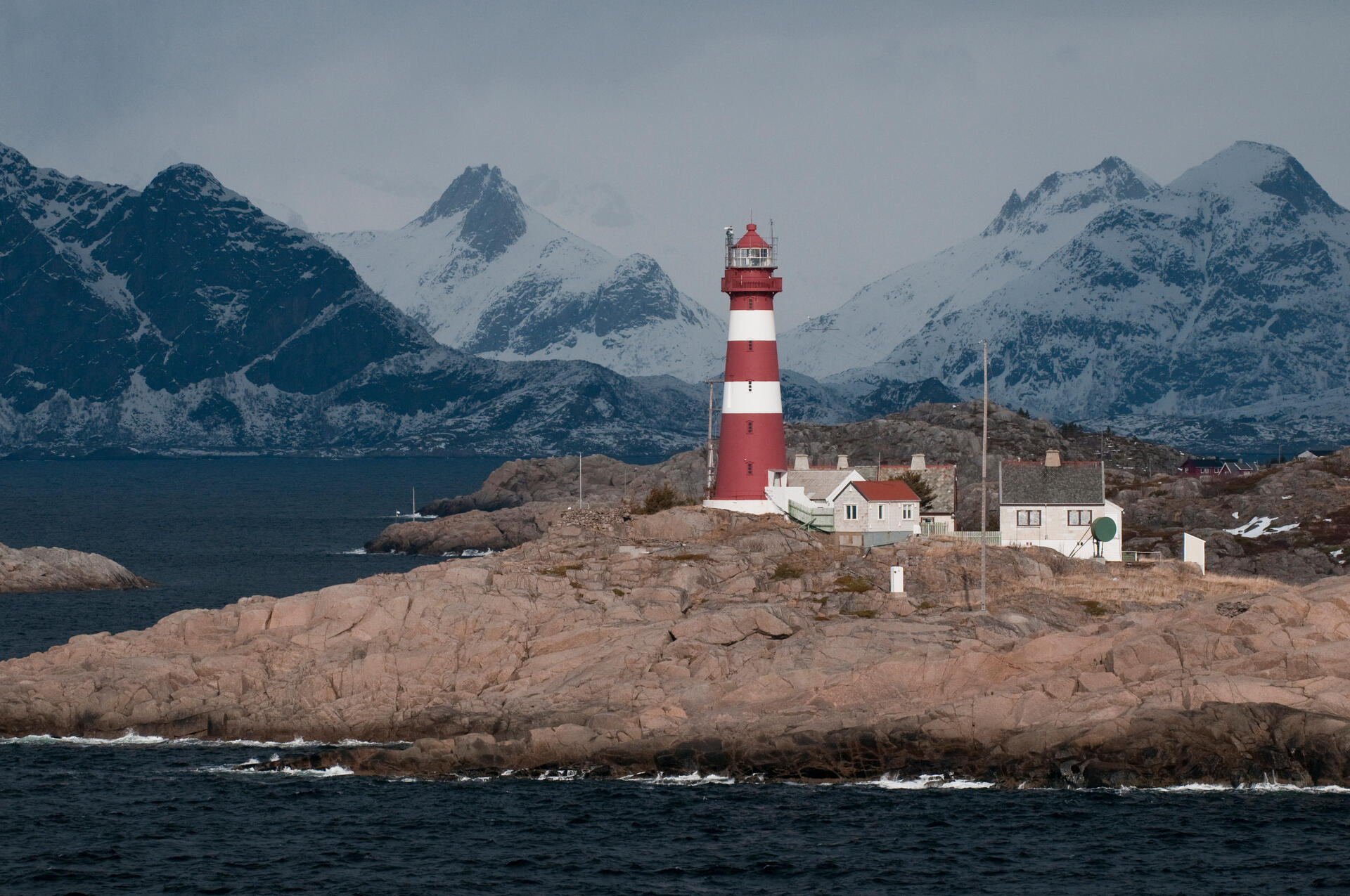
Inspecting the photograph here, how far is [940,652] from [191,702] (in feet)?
79.5

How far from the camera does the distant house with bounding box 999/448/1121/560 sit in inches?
2997

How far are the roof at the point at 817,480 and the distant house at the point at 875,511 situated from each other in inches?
44.8

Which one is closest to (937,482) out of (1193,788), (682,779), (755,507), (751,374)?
(755,507)

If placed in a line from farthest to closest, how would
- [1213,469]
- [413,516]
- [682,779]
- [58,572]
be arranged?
[413,516], [1213,469], [58,572], [682,779]

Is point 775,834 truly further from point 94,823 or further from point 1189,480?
point 1189,480

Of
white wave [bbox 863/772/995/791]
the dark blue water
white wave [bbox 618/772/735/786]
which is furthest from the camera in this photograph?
the dark blue water

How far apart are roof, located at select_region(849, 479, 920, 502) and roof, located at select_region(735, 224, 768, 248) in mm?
11421

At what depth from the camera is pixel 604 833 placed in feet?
153

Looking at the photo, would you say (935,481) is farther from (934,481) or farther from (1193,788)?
(1193,788)

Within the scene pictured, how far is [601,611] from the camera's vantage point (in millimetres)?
61594

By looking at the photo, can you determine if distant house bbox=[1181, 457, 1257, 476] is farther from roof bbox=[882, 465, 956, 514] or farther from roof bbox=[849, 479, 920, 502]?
roof bbox=[849, 479, 920, 502]

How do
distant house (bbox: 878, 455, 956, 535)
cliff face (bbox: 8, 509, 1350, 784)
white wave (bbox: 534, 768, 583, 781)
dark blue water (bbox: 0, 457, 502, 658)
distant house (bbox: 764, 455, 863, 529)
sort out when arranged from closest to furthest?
cliff face (bbox: 8, 509, 1350, 784) → white wave (bbox: 534, 768, 583, 781) → distant house (bbox: 764, 455, 863, 529) → distant house (bbox: 878, 455, 956, 535) → dark blue water (bbox: 0, 457, 502, 658)

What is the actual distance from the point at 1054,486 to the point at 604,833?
3635 cm

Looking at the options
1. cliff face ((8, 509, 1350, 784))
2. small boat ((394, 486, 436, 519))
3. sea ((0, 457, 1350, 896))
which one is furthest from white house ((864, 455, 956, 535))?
small boat ((394, 486, 436, 519))
